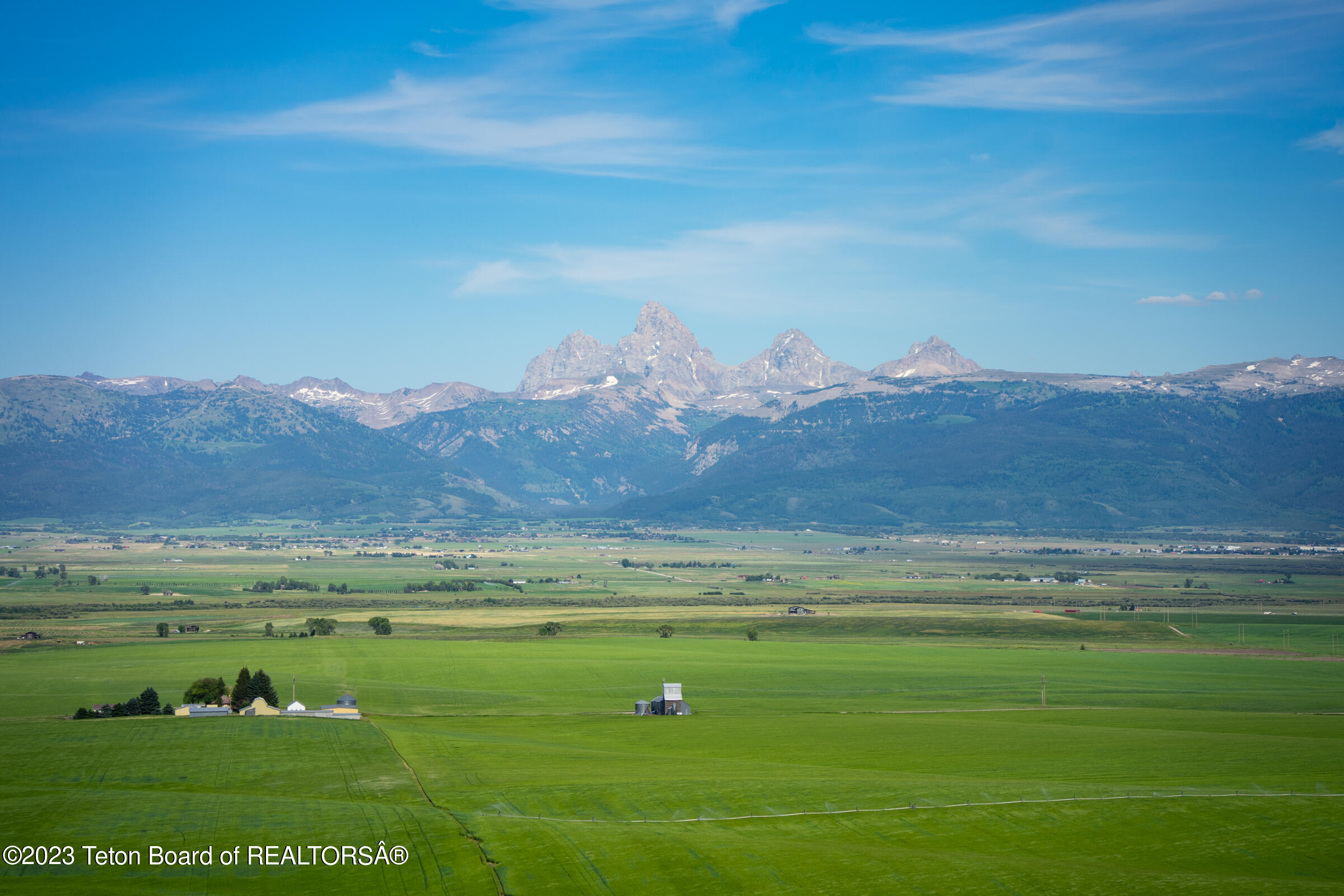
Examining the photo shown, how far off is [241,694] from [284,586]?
354 feet

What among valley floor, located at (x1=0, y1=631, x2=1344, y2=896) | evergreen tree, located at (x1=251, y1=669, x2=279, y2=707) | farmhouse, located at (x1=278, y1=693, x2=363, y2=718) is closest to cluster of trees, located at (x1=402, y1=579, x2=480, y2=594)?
valley floor, located at (x1=0, y1=631, x2=1344, y2=896)

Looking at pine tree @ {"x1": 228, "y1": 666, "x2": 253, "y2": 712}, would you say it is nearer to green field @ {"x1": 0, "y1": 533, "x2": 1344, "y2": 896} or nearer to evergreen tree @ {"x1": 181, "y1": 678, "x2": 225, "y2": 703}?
evergreen tree @ {"x1": 181, "y1": 678, "x2": 225, "y2": 703}

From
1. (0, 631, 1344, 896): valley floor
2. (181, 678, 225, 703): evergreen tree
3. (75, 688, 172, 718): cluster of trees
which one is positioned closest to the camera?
(0, 631, 1344, 896): valley floor

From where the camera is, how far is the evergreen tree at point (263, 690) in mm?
67938

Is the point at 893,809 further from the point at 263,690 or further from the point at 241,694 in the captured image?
the point at 241,694

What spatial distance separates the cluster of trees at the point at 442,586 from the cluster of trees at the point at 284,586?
1442 centimetres

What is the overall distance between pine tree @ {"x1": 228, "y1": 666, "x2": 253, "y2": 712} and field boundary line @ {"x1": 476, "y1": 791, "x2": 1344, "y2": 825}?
3399cm

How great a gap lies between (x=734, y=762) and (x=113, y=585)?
147 m

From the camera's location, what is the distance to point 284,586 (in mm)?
170375

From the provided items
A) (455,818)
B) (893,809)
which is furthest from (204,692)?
(893,809)

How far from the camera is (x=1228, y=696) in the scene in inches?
2958

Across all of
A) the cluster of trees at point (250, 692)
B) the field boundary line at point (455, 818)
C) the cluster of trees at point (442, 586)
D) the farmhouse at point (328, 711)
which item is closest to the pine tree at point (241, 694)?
the cluster of trees at point (250, 692)

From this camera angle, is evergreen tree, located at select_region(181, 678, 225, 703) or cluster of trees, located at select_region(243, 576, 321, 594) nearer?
evergreen tree, located at select_region(181, 678, 225, 703)

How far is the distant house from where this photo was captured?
68969 millimetres
